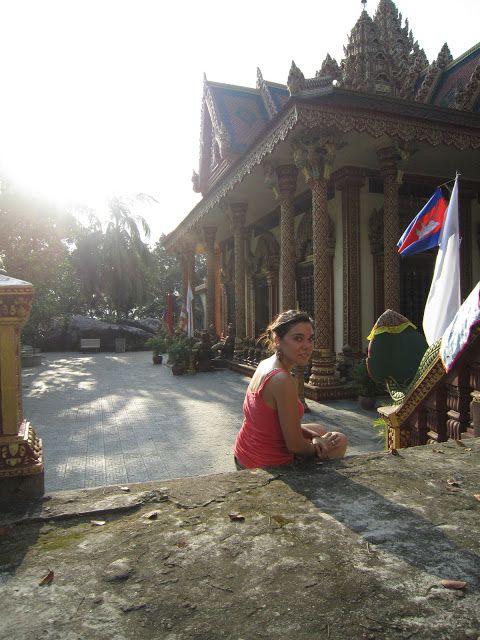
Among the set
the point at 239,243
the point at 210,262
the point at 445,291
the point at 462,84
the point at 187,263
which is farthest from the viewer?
the point at 187,263

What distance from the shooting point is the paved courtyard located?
4875 mm

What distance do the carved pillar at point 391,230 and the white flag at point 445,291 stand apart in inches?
125

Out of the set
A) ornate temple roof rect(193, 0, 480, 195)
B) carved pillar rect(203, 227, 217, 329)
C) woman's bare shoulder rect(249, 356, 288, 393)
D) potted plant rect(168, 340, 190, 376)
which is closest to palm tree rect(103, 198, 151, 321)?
ornate temple roof rect(193, 0, 480, 195)

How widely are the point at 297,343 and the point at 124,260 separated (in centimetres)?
2838

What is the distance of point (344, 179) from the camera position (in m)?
10.3

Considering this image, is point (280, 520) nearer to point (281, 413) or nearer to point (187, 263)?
point (281, 413)

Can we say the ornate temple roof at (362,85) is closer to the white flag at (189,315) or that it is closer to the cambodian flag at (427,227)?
the cambodian flag at (427,227)

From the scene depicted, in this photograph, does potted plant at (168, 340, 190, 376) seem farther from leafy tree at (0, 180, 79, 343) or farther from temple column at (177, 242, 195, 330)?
temple column at (177, 242, 195, 330)

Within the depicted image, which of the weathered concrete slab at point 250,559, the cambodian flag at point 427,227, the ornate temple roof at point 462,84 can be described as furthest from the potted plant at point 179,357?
the weathered concrete slab at point 250,559

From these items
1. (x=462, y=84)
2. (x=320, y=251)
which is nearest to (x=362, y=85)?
(x=462, y=84)

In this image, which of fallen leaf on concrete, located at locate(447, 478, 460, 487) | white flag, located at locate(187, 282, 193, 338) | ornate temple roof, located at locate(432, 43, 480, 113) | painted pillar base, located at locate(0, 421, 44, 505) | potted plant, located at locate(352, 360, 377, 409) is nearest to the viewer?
painted pillar base, located at locate(0, 421, 44, 505)

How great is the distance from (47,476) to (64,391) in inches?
248

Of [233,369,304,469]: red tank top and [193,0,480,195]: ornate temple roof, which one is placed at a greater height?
[193,0,480,195]: ornate temple roof

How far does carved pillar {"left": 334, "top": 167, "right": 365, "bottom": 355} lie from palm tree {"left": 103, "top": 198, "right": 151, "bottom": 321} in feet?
71.0
